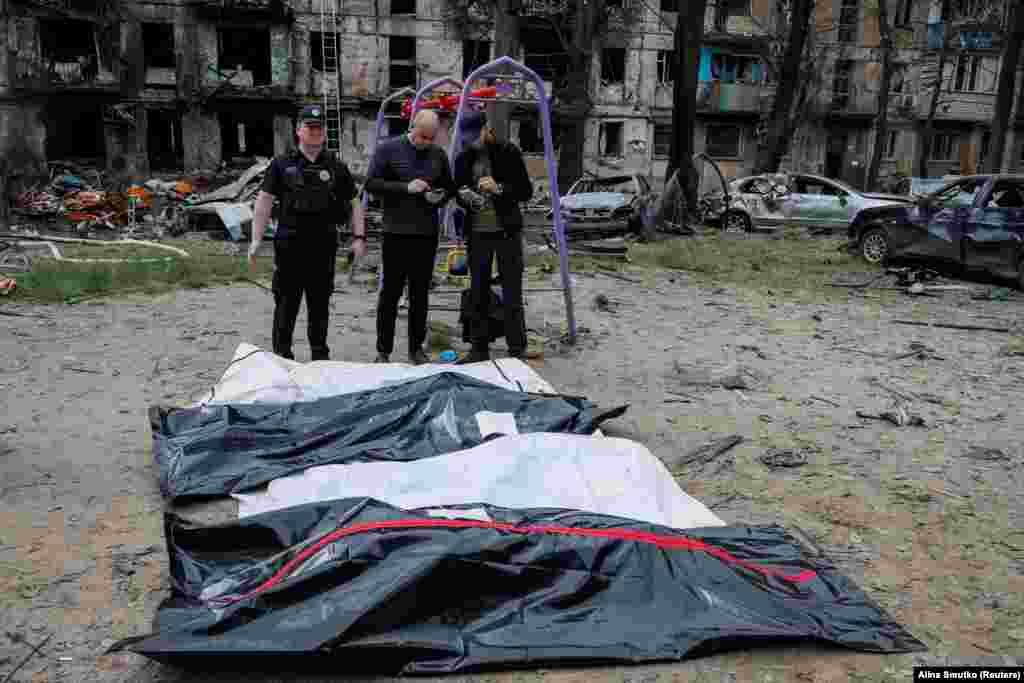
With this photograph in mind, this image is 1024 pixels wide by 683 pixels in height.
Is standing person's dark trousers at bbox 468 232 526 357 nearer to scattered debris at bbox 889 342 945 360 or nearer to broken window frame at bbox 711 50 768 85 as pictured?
scattered debris at bbox 889 342 945 360

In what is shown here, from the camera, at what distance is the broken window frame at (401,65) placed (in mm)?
35094

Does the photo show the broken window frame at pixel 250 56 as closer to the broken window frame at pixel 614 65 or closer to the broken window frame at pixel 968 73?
the broken window frame at pixel 614 65

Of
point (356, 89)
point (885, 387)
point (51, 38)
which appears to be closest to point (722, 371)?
point (885, 387)

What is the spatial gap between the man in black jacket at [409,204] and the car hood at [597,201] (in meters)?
11.5

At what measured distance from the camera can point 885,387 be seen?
6586 mm

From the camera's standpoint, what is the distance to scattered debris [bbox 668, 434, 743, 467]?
488cm

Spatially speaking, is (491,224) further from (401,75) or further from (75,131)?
(75,131)

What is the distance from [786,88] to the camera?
24406mm

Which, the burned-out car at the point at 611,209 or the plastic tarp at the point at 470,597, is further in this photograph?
the burned-out car at the point at 611,209

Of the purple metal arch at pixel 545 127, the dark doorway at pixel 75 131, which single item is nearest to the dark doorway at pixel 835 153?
the dark doorway at pixel 75 131

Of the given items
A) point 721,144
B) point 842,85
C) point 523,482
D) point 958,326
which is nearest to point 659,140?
point 721,144

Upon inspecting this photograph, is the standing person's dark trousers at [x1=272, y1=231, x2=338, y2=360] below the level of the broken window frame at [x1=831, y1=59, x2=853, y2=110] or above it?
below

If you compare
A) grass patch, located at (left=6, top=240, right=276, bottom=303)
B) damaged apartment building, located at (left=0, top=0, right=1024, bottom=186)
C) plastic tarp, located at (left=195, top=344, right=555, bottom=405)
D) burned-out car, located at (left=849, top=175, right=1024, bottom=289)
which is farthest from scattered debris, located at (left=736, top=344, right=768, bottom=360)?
damaged apartment building, located at (left=0, top=0, right=1024, bottom=186)

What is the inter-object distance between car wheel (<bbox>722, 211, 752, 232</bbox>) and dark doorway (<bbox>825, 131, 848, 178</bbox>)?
22.4 meters
